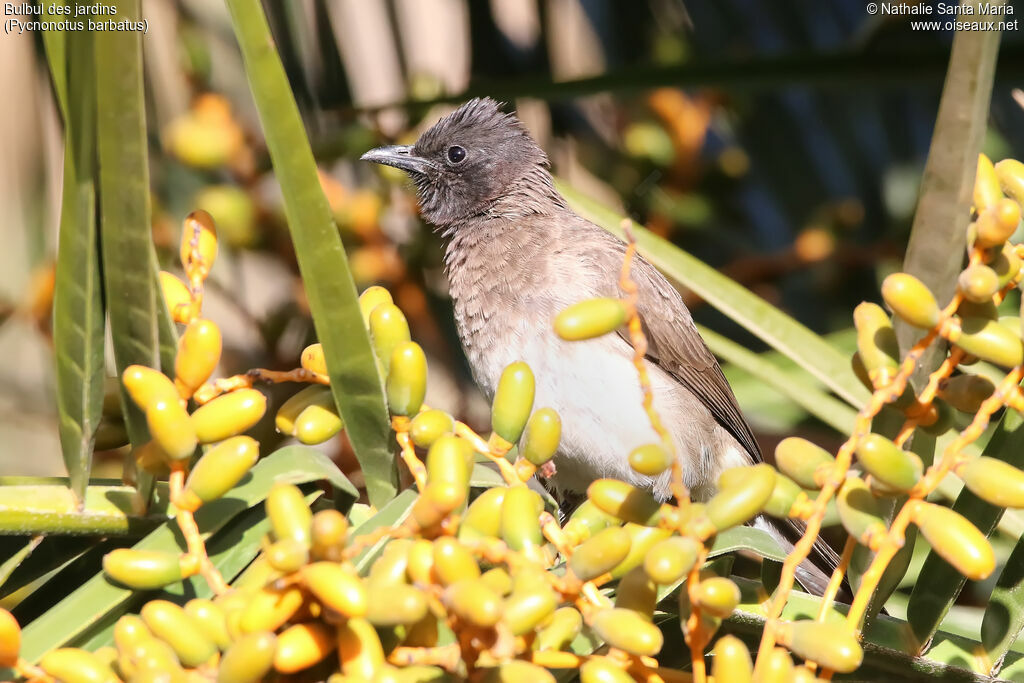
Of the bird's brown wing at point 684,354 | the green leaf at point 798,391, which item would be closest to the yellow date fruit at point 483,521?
the green leaf at point 798,391

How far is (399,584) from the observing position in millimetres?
1013

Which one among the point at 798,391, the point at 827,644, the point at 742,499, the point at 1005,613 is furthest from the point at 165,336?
the point at 798,391

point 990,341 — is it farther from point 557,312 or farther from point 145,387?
point 557,312

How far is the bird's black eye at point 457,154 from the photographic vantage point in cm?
331

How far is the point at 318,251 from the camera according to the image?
50.8 inches

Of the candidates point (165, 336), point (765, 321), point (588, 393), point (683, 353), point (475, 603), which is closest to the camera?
point (475, 603)

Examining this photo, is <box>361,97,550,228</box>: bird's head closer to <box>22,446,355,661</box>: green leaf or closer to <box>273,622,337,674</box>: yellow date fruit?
<box>22,446,355,661</box>: green leaf

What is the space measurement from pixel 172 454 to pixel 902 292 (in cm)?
76

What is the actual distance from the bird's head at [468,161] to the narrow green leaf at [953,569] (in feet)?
6.47

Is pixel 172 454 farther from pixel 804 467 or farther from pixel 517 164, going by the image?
pixel 517 164

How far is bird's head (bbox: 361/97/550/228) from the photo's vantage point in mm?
3193

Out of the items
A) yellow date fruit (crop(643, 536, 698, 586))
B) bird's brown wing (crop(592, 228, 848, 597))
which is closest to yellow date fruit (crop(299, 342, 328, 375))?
yellow date fruit (crop(643, 536, 698, 586))

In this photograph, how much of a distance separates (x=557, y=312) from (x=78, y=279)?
1.54 meters

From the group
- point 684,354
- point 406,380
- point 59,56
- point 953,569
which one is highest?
point 59,56
